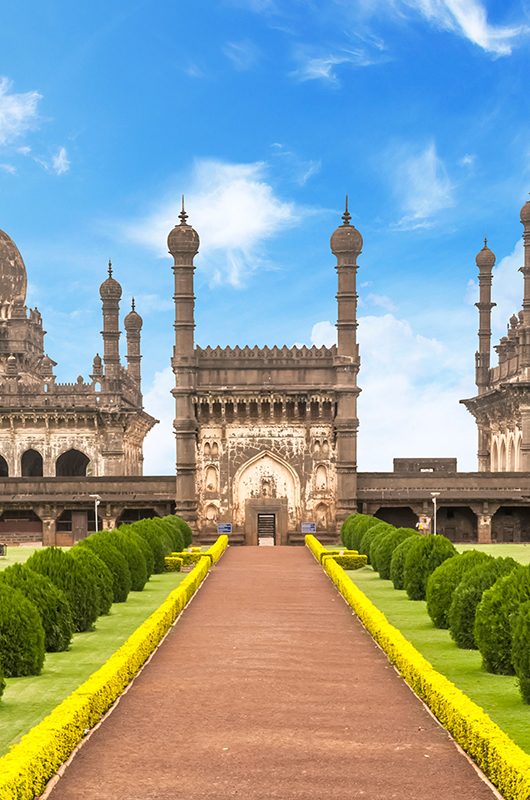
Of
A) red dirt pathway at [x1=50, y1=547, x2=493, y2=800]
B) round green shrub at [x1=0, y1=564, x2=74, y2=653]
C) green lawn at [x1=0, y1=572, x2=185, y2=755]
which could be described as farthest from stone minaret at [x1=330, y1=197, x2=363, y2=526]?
round green shrub at [x1=0, y1=564, x2=74, y2=653]

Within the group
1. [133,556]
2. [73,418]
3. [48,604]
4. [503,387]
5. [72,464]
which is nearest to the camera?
[48,604]

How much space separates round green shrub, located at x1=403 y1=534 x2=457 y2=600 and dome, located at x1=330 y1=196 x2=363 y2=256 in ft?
72.3

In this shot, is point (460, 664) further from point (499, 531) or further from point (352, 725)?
point (499, 531)

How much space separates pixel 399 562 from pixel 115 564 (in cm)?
705

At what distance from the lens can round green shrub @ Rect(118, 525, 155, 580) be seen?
96.0ft

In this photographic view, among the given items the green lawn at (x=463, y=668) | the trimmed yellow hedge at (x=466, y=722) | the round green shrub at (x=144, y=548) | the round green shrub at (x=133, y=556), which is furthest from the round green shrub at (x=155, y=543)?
the trimmed yellow hedge at (x=466, y=722)

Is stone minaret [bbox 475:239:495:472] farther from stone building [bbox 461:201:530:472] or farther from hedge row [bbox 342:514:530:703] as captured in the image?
hedge row [bbox 342:514:530:703]

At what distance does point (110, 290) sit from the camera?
2239 inches

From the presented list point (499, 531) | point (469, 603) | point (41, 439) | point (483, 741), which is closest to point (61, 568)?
point (469, 603)

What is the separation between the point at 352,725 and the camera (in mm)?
12531

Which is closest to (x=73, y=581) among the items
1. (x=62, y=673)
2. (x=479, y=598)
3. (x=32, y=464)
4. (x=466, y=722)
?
(x=62, y=673)

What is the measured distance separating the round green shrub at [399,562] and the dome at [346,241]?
19.9 m

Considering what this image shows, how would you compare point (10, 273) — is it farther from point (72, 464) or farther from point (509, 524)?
point (509, 524)

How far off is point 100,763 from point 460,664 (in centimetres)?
690
